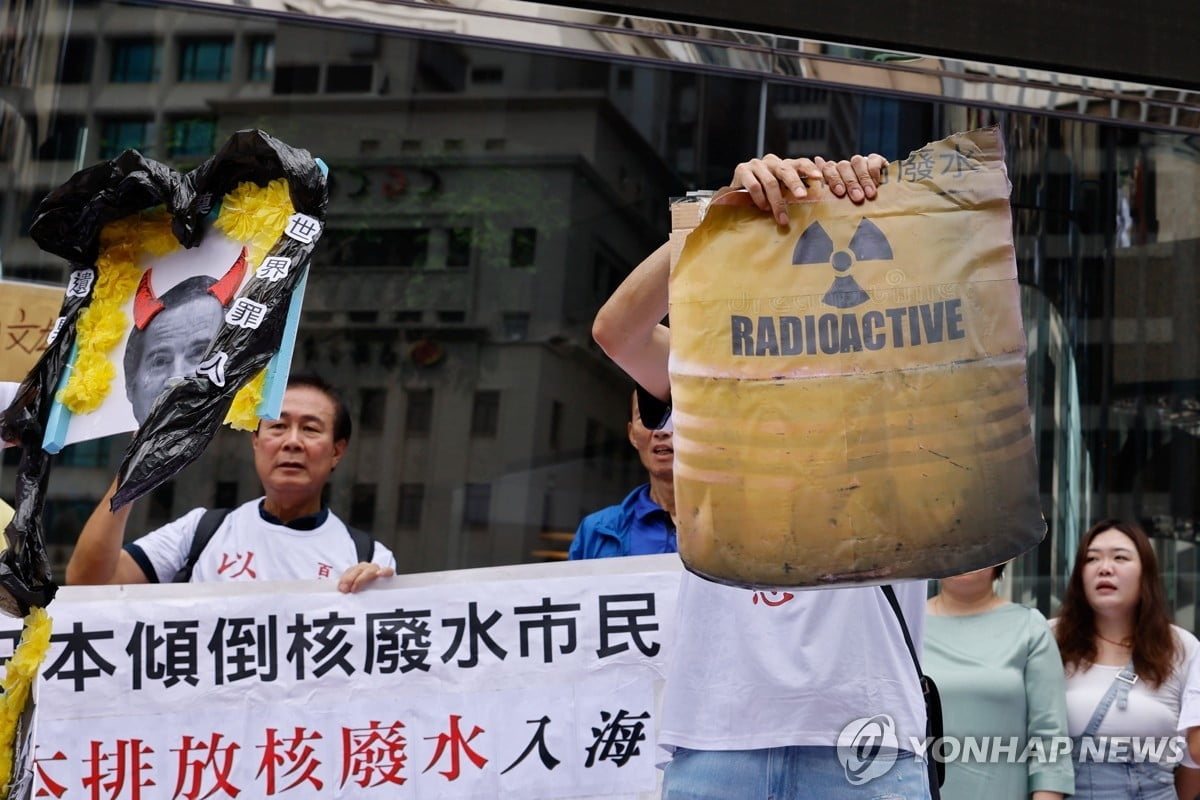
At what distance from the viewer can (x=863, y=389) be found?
6.78ft

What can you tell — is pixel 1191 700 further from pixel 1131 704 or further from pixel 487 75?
pixel 487 75

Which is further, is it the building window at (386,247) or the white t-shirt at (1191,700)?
the building window at (386,247)

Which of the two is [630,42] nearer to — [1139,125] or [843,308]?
[1139,125]

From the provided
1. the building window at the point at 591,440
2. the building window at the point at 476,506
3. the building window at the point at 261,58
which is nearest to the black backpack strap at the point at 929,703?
the building window at the point at 591,440

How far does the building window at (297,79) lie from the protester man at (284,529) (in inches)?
79.6

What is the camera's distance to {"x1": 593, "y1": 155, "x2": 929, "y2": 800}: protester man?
2.34 metres

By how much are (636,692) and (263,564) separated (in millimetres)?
1034

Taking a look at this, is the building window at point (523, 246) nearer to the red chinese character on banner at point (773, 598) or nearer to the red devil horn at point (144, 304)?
the red devil horn at point (144, 304)

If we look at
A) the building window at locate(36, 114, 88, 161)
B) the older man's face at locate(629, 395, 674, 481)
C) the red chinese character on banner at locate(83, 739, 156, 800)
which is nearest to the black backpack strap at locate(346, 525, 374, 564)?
the red chinese character on banner at locate(83, 739, 156, 800)

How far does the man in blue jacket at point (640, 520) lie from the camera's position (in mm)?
3420

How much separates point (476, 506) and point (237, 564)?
175 cm

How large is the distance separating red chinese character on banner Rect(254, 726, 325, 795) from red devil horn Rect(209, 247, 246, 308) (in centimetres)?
147

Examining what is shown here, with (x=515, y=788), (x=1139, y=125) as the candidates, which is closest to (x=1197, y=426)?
(x=1139, y=125)

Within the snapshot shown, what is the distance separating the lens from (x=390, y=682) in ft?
11.7
